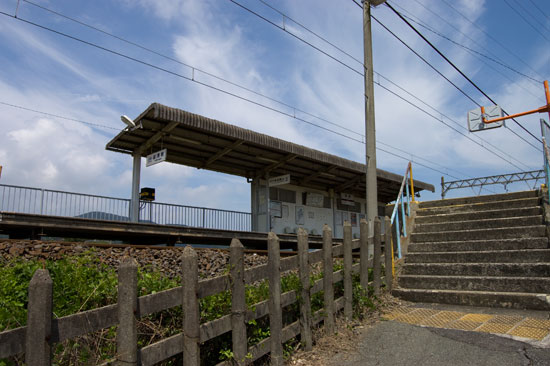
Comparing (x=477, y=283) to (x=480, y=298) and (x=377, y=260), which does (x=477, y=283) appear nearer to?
(x=480, y=298)

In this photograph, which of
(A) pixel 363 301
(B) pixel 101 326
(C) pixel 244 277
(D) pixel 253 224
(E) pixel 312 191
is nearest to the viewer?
(B) pixel 101 326

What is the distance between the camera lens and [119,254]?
8594mm

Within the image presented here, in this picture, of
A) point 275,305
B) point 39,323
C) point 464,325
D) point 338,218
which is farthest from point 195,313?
point 338,218

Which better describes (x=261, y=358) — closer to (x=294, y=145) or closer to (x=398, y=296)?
(x=398, y=296)

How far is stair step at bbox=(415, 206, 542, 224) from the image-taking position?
8367 mm

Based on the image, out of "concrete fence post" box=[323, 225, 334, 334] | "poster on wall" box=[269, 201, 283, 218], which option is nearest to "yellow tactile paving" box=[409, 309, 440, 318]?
"concrete fence post" box=[323, 225, 334, 334]

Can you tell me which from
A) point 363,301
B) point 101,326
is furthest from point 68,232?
point 101,326

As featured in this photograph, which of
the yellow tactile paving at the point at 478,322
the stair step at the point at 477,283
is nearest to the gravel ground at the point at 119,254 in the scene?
the yellow tactile paving at the point at 478,322

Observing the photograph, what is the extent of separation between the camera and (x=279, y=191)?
64.5ft

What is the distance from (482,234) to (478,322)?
9.65 feet

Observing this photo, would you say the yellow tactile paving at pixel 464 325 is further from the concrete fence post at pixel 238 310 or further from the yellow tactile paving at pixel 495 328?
the concrete fence post at pixel 238 310

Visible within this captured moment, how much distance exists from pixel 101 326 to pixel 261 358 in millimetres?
1985

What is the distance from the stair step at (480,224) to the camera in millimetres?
8047

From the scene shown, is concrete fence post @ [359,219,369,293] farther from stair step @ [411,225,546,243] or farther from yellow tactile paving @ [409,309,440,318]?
stair step @ [411,225,546,243]
